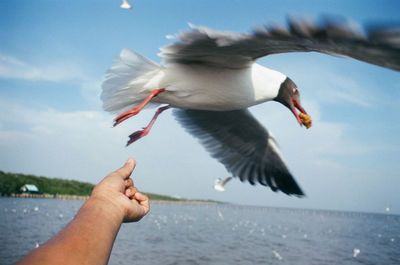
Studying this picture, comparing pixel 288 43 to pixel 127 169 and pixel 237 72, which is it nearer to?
pixel 237 72

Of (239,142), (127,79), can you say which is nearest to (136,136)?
(127,79)

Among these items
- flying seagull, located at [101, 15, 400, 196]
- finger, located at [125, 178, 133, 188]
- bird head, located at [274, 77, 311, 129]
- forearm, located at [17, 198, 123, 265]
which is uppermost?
bird head, located at [274, 77, 311, 129]

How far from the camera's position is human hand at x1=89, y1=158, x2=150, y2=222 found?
1.05m

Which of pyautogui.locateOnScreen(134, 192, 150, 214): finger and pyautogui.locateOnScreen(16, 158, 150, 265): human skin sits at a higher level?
pyautogui.locateOnScreen(134, 192, 150, 214): finger

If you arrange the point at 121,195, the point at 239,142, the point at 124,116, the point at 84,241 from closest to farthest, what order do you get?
1. the point at 84,241
2. the point at 121,195
3. the point at 124,116
4. the point at 239,142

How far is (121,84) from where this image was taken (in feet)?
8.48

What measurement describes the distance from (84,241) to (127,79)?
6.30 ft

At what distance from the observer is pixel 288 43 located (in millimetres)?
1795

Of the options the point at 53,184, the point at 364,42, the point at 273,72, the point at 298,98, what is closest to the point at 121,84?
the point at 273,72

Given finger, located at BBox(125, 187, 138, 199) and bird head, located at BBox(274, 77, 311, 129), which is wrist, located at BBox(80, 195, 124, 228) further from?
bird head, located at BBox(274, 77, 311, 129)

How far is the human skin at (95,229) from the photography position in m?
0.68

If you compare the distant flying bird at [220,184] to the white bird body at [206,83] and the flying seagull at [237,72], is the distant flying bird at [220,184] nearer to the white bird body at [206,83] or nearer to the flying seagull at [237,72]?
the flying seagull at [237,72]

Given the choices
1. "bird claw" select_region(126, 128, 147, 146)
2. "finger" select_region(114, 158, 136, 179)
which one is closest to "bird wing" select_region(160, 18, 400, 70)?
"bird claw" select_region(126, 128, 147, 146)

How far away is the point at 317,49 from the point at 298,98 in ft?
3.50
